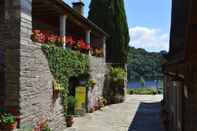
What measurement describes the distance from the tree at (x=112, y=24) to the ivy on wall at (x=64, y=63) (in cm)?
1049

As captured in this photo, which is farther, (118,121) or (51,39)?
(118,121)

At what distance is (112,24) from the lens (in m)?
27.2

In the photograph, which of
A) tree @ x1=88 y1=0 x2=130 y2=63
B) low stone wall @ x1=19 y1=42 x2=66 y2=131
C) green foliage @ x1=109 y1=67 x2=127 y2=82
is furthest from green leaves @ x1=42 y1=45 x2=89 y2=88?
tree @ x1=88 y1=0 x2=130 y2=63

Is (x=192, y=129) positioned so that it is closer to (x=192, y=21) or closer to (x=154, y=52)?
(x=192, y=21)

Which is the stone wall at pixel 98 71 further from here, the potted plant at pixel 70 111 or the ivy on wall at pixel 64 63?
the potted plant at pixel 70 111

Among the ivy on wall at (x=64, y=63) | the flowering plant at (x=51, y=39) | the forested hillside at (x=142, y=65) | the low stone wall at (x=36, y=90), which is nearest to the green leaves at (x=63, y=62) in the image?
the ivy on wall at (x=64, y=63)

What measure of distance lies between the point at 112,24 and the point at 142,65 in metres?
26.5

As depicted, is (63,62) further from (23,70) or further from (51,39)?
(23,70)

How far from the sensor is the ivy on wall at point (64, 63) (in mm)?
12445

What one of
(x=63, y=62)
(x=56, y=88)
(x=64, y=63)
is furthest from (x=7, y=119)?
(x=64, y=63)

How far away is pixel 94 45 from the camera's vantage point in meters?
23.6

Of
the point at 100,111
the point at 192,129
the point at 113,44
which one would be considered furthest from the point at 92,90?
the point at 192,129

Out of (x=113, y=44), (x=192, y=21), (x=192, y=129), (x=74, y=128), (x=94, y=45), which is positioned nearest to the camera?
(x=192, y=21)

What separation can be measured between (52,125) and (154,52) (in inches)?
1851
